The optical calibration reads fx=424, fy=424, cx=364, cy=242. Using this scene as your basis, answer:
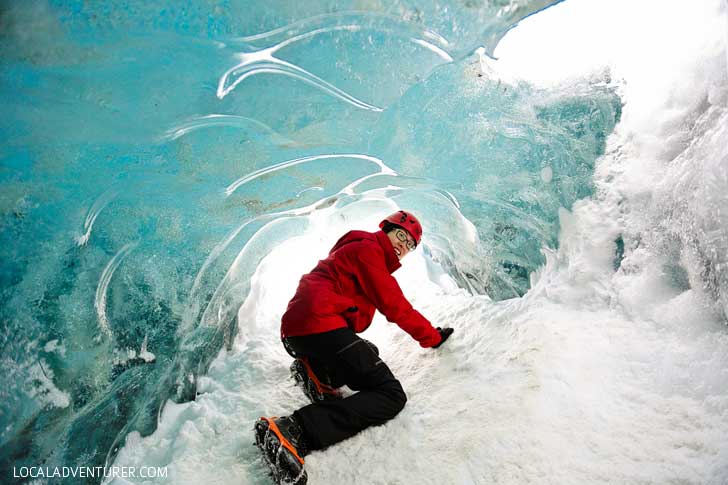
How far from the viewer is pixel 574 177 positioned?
7.40ft

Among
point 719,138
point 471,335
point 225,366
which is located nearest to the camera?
point 719,138

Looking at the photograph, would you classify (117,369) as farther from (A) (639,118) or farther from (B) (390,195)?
(A) (639,118)

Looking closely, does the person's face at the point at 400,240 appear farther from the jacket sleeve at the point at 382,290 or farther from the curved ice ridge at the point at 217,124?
the curved ice ridge at the point at 217,124

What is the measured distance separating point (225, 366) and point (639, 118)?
9.25 ft

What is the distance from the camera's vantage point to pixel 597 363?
1.72 metres

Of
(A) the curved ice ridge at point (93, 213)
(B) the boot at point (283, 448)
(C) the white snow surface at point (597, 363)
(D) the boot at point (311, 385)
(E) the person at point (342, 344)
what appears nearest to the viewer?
(C) the white snow surface at point (597, 363)

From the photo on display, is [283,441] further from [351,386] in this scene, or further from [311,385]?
[311,385]

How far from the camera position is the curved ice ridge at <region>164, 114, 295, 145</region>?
1991mm

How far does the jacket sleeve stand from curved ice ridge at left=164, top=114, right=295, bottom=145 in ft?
2.68

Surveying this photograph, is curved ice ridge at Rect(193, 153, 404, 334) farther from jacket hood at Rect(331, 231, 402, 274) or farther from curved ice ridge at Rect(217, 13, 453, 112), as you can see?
Result: curved ice ridge at Rect(217, 13, 453, 112)

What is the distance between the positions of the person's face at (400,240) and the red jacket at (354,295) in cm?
6

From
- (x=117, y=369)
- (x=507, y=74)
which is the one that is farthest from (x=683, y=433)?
(x=117, y=369)

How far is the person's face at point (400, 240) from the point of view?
2.51m

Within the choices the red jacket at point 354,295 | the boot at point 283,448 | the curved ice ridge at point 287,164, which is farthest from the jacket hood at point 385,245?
the boot at point 283,448
